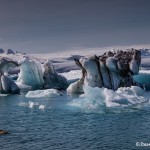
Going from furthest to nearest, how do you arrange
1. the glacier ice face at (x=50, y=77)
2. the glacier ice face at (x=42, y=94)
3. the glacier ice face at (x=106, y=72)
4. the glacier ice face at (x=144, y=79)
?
1. the glacier ice face at (x=50, y=77)
2. the glacier ice face at (x=144, y=79)
3. the glacier ice face at (x=106, y=72)
4. the glacier ice face at (x=42, y=94)

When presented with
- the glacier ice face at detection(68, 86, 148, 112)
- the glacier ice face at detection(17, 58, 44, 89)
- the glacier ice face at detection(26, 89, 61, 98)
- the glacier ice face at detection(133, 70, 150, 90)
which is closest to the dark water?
the glacier ice face at detection(68, 86, 148, 112)

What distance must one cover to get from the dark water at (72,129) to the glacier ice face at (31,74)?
36555mm

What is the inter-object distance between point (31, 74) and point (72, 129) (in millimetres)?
49976

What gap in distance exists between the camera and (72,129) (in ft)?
104

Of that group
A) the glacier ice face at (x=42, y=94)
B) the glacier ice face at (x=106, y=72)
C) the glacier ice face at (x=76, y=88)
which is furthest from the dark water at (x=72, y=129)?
the glacier ice face at (x=76, y=88)

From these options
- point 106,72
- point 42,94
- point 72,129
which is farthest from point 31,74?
point 72,129

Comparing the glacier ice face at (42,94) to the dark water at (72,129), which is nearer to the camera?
the dark water at (72,129)

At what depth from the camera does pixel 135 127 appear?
31.9 meters

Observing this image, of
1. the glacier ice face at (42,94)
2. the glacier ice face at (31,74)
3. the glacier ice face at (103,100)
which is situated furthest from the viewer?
the glacier ice face at (31,74)

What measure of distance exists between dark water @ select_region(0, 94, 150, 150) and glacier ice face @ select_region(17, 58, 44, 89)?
120 ft

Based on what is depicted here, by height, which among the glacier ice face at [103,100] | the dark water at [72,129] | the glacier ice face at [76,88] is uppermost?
the glacier ice face at [103,100]

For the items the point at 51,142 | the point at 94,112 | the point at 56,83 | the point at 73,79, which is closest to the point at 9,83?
the point at 56,83

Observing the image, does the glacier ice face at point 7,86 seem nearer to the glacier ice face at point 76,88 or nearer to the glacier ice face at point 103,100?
the glacier ice face at point 76,88

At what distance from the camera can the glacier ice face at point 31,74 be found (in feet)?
264
